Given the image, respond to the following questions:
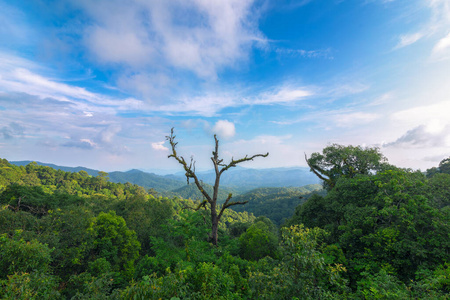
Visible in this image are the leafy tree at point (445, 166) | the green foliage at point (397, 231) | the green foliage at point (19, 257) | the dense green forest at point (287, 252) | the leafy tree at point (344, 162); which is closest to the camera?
the dense green forest at point (287, 252)

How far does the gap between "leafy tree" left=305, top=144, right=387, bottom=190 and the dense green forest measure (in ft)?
0.39

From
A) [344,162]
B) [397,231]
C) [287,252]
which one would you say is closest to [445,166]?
[344,162]

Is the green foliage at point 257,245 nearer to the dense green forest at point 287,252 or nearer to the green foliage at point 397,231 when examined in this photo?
the dense green forest at point 287,252

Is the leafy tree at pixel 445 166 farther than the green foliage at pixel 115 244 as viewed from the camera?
Yes

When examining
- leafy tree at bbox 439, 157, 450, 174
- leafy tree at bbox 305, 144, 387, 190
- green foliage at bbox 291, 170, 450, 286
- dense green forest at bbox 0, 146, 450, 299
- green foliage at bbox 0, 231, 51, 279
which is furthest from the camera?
leafy tree at bbox 439, 157, 450, 174

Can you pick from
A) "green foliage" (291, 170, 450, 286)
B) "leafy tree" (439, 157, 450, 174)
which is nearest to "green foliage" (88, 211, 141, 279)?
"green foliage" (291, 170, 450, 286)

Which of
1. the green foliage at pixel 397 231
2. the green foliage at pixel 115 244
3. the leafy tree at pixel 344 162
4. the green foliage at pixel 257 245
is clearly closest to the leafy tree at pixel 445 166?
the leafy tree at pixel 344 162

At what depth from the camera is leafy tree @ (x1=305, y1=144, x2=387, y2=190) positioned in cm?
1625

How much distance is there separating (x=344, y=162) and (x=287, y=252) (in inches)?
625

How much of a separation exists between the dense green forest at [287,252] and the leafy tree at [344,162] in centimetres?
12

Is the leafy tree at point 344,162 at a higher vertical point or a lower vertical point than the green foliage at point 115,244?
higher

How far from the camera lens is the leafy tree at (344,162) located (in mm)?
16250

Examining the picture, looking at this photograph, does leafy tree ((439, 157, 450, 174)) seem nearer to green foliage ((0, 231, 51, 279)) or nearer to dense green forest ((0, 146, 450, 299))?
dense green forest ((0, 146, 450, 299))

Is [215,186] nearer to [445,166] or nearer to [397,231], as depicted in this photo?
[397,231]
